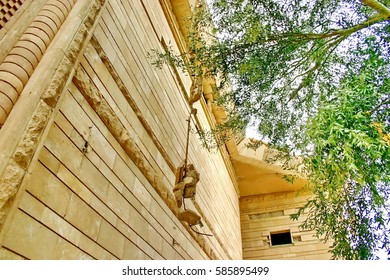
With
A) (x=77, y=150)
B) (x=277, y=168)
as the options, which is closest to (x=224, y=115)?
(x=277, y=168)

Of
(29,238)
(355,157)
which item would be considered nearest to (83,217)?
(29,238)

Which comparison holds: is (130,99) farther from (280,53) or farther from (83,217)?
(280,53)

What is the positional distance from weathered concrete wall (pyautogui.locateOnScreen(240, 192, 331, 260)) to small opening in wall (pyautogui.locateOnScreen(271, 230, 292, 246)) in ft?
0.55

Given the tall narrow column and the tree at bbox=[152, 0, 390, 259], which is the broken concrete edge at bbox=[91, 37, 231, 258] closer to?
the tall narrow column

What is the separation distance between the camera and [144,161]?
3.48m

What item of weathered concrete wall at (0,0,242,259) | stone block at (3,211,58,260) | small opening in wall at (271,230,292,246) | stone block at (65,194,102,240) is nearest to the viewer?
stone block at (3,211,58,260)

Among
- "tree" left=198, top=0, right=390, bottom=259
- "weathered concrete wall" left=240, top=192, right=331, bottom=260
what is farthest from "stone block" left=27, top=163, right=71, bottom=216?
"weathered concrete wall" left=240, top=192, right=331, bottom=260

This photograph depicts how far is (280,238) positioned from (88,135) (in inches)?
397

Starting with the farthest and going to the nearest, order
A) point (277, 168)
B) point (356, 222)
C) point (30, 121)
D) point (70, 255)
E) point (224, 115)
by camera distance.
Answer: point (277, 168) < point (224, 115) < point (356, 222) < point (70, 255) < point (30, 121)

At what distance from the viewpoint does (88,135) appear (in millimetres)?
2531

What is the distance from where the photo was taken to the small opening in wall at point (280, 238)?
10758mm

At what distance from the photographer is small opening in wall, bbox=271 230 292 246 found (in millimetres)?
10758
